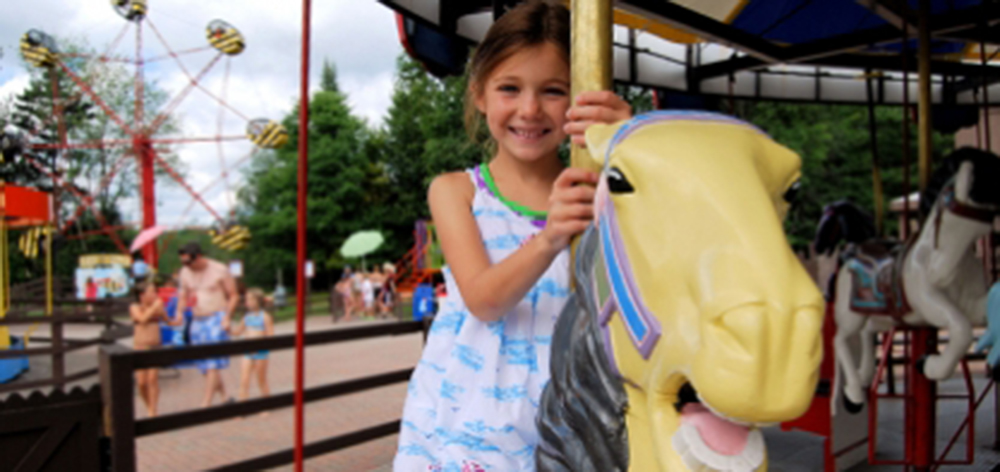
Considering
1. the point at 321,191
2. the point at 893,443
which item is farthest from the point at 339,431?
the point at 321,191

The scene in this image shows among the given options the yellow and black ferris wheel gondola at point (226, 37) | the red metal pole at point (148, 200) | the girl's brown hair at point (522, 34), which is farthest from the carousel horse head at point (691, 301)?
the red metal pole at point (148, 200)

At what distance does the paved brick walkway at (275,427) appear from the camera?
16.4ft

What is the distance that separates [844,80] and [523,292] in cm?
468

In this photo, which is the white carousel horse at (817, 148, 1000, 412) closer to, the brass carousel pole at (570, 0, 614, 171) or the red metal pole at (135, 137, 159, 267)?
the brass carousel pole at (570, 0, 614, 171)

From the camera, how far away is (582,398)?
721mm

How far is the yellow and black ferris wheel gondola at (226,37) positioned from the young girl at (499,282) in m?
14.4

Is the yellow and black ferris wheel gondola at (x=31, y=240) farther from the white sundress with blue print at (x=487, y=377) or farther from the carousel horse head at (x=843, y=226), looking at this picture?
the white sundress with blue print at (x=487, y=377)

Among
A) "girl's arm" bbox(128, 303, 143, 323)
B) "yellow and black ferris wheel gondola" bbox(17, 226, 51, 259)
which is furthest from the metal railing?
"yellow and black ferris wheel gondola" bbox(17, 226, 51, 259)

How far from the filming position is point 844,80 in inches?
183

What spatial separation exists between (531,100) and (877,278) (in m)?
3.58

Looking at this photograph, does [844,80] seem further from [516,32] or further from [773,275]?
[773,275]

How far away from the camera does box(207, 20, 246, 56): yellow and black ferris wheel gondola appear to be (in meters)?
13.8

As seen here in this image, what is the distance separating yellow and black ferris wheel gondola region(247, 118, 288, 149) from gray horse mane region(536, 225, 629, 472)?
16.9 metres

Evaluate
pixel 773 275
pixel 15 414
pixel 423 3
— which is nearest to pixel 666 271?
pixel 773 275
